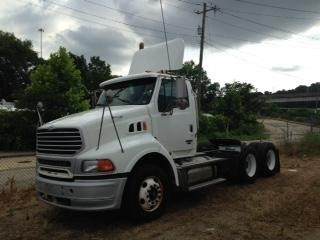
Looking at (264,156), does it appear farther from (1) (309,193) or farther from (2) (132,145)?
(2) (132,145)

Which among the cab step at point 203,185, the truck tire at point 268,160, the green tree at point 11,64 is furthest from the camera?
the green tree at point 11,64

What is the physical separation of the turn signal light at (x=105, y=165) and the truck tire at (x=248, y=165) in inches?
181

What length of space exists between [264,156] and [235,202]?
323 cm

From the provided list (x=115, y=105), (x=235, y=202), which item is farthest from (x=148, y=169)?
(x=235, y=202)

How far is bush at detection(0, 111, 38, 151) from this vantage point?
26.0 metres

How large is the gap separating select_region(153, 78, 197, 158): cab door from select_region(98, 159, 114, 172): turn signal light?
1.47m

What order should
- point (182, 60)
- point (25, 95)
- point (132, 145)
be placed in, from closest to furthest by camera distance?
1. point (132, 145)
2. point (182, 60)
3. point (25, 95)

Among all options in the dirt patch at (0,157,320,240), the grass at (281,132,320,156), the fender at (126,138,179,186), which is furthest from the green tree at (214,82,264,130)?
the fender at (126,138,179,186)

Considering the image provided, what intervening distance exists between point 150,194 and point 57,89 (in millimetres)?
22030

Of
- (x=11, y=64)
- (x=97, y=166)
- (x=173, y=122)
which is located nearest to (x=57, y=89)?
(x=173, y=122)

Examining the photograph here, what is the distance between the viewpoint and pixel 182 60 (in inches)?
331

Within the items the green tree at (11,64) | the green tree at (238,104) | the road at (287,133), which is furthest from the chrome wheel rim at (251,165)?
the green tree at (11,64)

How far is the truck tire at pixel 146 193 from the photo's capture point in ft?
21.6

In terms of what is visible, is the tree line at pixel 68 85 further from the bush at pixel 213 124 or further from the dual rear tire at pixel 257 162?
the dual rear tire at pixel 257 162
